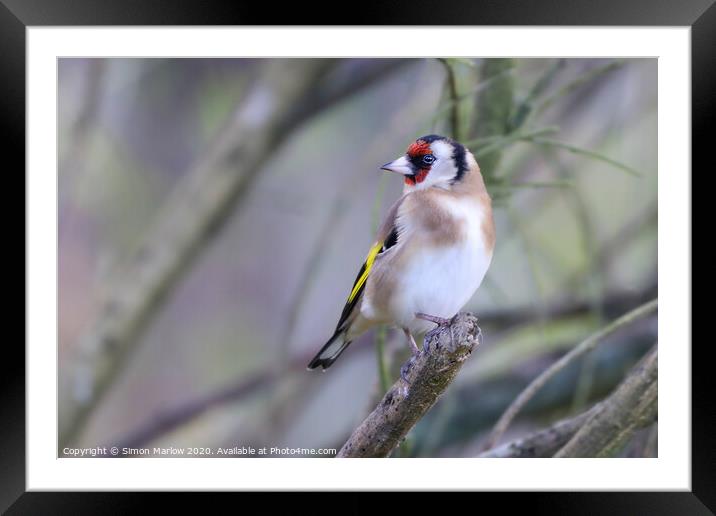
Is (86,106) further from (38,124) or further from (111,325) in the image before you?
(111,325)

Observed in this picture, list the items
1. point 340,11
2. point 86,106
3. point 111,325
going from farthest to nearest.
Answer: point 111,325, point 86,106, point 340,11

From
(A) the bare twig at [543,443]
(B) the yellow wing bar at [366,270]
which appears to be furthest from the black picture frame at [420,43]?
(B) the yellow wing bar at [366,270]

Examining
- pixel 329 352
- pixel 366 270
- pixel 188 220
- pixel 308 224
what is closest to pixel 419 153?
pixel 366 270

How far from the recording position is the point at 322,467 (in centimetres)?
264

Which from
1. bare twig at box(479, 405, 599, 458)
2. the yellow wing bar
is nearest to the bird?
the yellow wing bar

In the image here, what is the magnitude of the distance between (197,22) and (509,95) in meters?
1.03

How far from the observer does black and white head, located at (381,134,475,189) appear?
239 cm

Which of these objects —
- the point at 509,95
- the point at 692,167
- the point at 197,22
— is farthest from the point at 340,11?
the point at 692,167

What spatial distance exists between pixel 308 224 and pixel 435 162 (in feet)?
2.00

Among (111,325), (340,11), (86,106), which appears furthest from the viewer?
(111,325)

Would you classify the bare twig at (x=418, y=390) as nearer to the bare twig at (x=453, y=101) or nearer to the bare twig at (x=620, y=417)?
the bare twig at (x=620, y=417)

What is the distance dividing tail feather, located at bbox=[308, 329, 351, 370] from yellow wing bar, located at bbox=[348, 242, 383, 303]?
16cm

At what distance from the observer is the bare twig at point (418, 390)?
191 centimetres

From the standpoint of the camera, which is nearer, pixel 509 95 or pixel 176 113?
pixel 509 95
